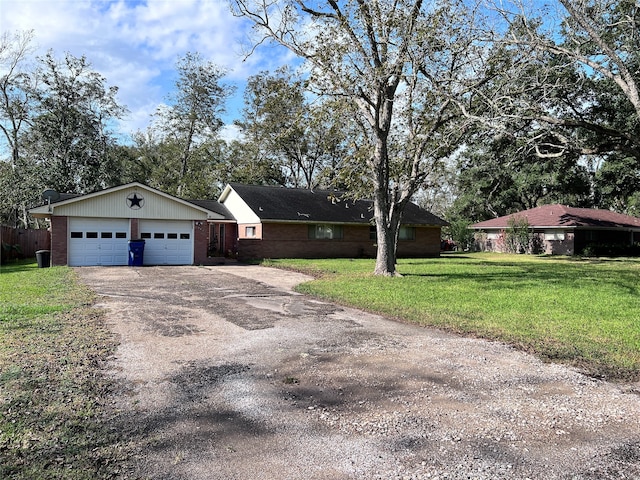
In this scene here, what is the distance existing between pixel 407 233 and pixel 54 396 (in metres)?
27.0

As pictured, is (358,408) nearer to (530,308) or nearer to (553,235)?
(530,308)

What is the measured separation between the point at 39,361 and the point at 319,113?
1189 cm

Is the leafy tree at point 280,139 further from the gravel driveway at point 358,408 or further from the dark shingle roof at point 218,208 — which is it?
the gravel driveway at point 358,408

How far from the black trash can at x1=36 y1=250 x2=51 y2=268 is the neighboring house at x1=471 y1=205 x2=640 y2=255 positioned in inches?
1216

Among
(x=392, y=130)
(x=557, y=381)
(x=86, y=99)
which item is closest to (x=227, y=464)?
(x=557, y=381)

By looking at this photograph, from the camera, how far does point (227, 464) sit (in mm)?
3061

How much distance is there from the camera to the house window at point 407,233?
29.5 metres

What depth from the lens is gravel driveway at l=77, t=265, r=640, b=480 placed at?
310cm

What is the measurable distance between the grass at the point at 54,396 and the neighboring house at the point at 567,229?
112ft

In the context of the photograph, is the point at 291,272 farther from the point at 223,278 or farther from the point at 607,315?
the point at 607,315

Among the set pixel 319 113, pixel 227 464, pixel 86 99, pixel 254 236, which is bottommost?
pixel 227 464

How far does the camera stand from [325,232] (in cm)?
2698

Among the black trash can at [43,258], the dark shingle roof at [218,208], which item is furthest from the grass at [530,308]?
the dark shingle roof at [218,208]

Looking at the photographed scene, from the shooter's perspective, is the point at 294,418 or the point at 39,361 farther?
the point at 39,361
